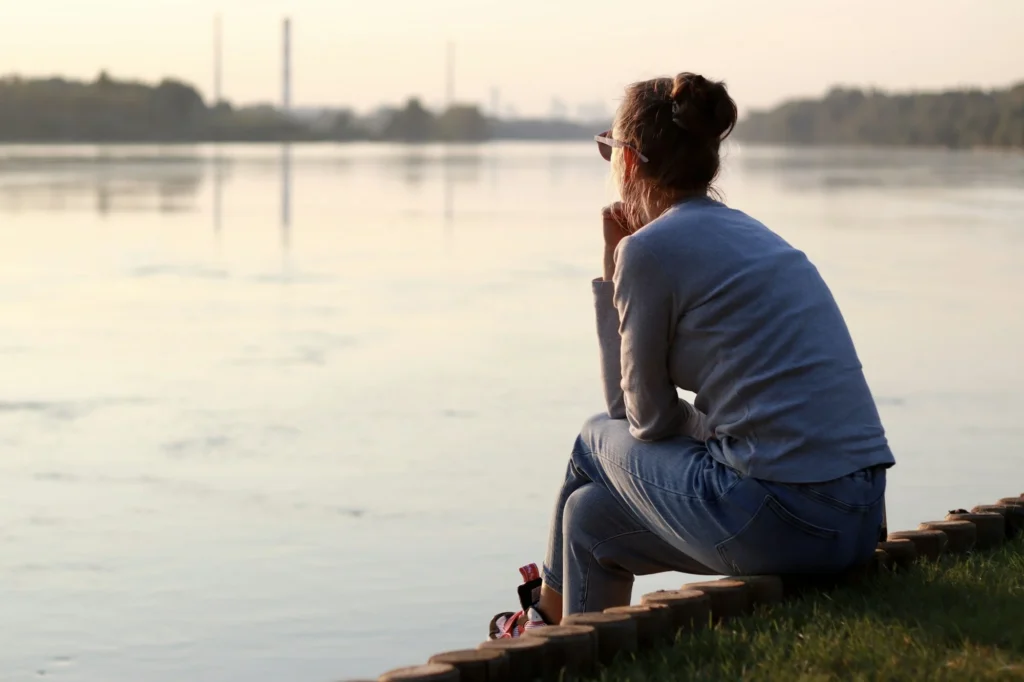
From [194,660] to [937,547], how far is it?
1821 mm

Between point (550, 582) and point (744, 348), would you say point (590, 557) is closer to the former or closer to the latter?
point (550, 582)

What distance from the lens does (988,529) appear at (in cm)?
371

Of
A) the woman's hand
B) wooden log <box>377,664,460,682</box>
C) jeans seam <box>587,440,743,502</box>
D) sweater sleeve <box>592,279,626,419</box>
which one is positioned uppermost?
the woman's hand

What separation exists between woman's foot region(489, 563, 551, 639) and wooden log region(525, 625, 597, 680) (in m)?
0.49

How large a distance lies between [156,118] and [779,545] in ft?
274

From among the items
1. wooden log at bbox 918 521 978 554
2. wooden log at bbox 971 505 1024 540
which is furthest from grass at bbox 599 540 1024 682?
wooden log at bbox 971 505 1024 540

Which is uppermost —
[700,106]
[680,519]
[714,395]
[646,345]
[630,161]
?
[700,106]

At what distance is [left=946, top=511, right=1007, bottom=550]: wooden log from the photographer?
370cm

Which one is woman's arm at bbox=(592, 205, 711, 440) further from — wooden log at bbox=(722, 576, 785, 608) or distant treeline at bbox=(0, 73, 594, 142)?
distant treeline at bbox=(0, 73, 594, 142)

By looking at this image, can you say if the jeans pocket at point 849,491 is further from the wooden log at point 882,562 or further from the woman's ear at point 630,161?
the woman's ear at point 630,161

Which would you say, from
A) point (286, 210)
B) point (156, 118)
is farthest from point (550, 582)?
point (156, 118)

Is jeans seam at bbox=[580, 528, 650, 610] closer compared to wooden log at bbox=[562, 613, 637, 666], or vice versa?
wooden log at bbox=[562, 613, 637, 666]

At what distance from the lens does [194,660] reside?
11.8 feet

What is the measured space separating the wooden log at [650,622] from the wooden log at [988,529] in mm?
1148
